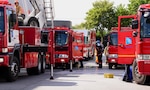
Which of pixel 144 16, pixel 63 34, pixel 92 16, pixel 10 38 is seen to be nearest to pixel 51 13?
pixel 63 34

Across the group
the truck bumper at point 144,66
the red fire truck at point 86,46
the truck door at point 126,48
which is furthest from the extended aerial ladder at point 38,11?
the red fire truck at point 86,46

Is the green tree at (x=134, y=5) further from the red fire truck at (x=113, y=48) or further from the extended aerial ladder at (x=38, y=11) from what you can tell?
the extended aerial ladder at (x=38, y=11)

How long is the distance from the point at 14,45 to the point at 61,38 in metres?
8.43

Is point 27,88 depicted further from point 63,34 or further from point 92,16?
point 92,16

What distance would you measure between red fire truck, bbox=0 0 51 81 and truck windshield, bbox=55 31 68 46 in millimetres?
4366

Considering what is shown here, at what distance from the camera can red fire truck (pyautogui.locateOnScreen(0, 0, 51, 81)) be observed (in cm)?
1634

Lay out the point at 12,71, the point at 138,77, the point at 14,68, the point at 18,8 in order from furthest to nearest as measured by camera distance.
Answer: the point at 18,8 → the point at 14,68 → the point at 12,71 → the point at 138,77

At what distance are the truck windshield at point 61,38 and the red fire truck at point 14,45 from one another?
4366 mm

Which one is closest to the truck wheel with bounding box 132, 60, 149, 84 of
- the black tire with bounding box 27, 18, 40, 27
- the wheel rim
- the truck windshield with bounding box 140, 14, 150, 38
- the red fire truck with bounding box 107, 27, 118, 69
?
the truck windshield with bounding box 140, 14, 150, 38

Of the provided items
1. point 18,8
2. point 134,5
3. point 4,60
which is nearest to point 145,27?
point 4,60

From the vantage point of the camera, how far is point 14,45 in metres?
17.3

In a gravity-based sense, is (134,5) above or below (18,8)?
above

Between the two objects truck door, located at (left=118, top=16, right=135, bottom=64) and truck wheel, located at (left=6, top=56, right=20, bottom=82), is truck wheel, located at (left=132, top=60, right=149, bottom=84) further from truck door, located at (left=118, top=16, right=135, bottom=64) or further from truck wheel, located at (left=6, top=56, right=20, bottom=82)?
truck wheel, located at (left=6, top=56, right=20, bottom=82)

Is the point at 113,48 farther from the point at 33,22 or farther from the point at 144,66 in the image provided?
the point at 144,66
